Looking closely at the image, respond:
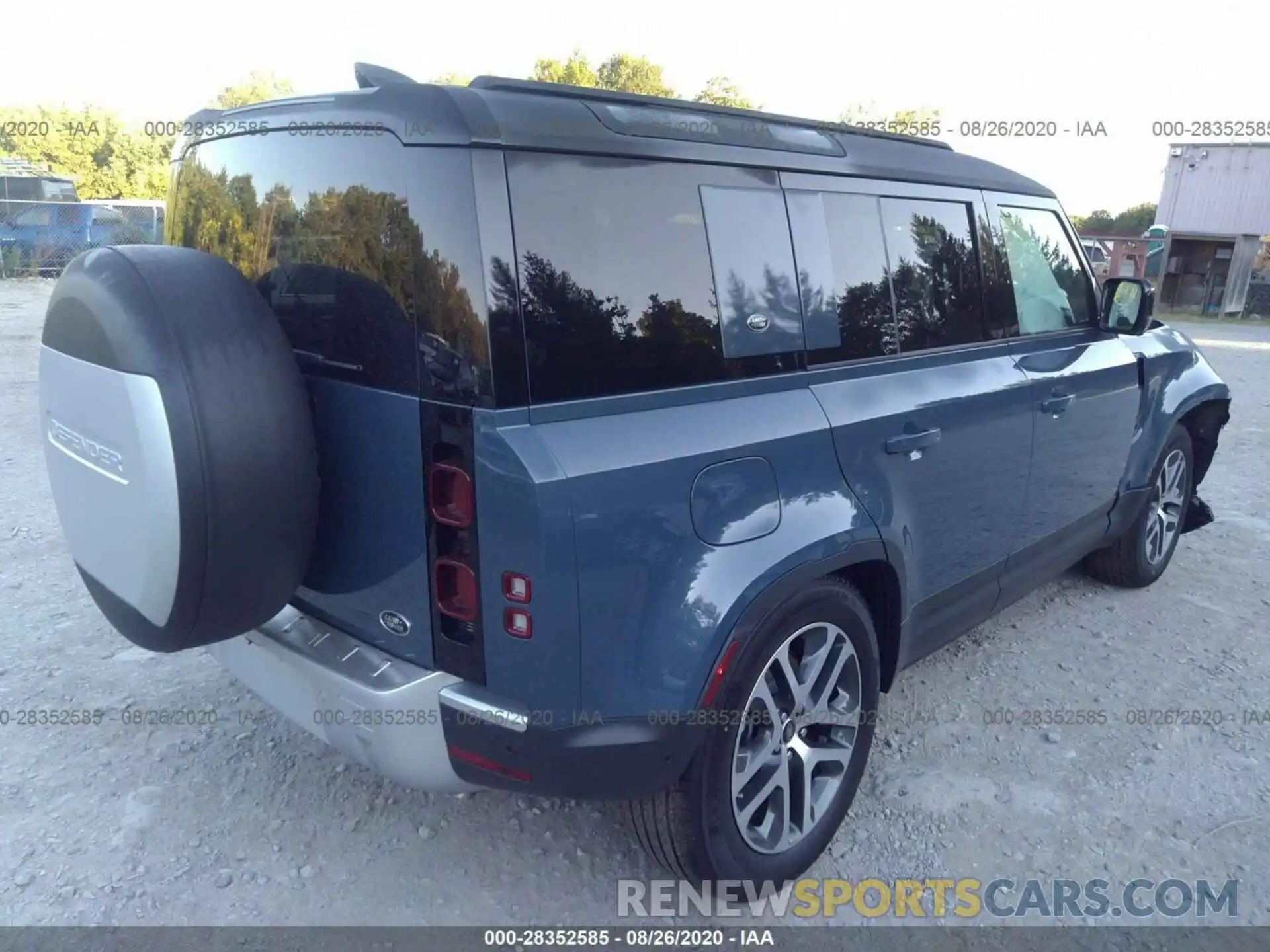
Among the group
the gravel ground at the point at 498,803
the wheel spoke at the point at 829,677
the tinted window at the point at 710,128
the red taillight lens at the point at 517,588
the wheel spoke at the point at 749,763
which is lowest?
the gravel ground at the point at 498,803

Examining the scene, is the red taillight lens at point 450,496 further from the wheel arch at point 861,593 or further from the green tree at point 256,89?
the green tree at point 256,89

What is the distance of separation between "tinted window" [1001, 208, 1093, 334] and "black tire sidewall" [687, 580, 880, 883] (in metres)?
1.61

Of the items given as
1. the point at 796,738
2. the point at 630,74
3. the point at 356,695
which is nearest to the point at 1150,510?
the point at 796,738

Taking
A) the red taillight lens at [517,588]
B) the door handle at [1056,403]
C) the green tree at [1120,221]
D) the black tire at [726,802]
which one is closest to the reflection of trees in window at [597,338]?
the red taillight lens at [517,588]

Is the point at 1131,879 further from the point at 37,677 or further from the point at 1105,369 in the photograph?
the point at 37,677

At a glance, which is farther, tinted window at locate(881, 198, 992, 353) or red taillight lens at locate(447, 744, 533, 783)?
tinted window at locate(881, 198, 992, 353)

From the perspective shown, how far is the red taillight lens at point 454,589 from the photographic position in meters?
2.04

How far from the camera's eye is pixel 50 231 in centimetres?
1659

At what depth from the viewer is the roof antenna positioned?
208cm

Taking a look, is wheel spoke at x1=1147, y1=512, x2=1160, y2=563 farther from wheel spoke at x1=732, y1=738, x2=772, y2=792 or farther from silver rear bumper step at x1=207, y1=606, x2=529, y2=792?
silver rear bumper step at x1=207, y1=606, x2=529, y2=792

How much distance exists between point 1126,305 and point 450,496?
3.39 metres

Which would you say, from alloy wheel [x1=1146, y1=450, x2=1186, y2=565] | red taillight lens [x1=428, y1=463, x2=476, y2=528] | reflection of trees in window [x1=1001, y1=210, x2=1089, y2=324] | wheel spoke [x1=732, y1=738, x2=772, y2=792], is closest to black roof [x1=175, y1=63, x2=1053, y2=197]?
red taillight lens [x1=428, y1=463, x2=476, y2=528]

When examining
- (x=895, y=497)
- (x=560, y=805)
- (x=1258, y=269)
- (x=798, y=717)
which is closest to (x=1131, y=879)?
(x=798, y=717)

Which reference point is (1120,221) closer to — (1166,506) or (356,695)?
(1166,506)
